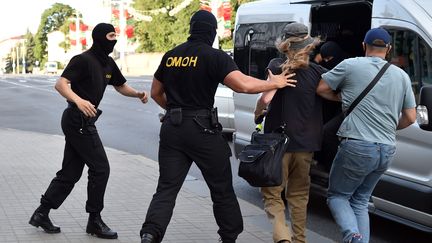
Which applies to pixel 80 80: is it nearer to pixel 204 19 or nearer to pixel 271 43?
pixel 204 19

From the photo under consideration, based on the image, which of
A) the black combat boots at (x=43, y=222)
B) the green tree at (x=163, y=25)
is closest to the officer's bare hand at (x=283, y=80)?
the black combat boots at (x=43, y=222)

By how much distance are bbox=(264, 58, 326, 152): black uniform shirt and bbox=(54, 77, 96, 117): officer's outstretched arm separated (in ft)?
5.13

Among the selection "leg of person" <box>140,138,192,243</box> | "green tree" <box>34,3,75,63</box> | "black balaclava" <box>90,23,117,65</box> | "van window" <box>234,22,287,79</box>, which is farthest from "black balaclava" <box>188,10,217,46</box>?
"green tree" <box>34,3,75,63</box>

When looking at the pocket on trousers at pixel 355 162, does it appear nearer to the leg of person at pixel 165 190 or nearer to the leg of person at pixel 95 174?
the leg of person at pixel 165 190

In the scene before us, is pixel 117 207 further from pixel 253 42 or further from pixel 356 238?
pixel 356 238

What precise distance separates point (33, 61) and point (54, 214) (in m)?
154

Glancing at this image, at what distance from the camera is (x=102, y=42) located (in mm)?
5602

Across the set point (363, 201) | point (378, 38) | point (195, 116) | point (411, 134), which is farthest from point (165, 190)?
point (411, 134)

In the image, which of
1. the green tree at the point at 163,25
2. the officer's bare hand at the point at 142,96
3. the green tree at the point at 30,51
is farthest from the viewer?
the green tree at the point at 30,51

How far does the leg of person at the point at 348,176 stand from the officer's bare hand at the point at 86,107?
2.04 metres

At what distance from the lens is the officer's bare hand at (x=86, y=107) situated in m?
5.30

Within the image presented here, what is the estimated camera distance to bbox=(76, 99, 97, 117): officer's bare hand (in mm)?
5305

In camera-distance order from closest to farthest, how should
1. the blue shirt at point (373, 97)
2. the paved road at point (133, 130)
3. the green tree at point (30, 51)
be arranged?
the blue shirt at point (373, 97), the paved road at point (133, 130), the green tree at point (30, 51)

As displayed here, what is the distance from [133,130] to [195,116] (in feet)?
36.0
